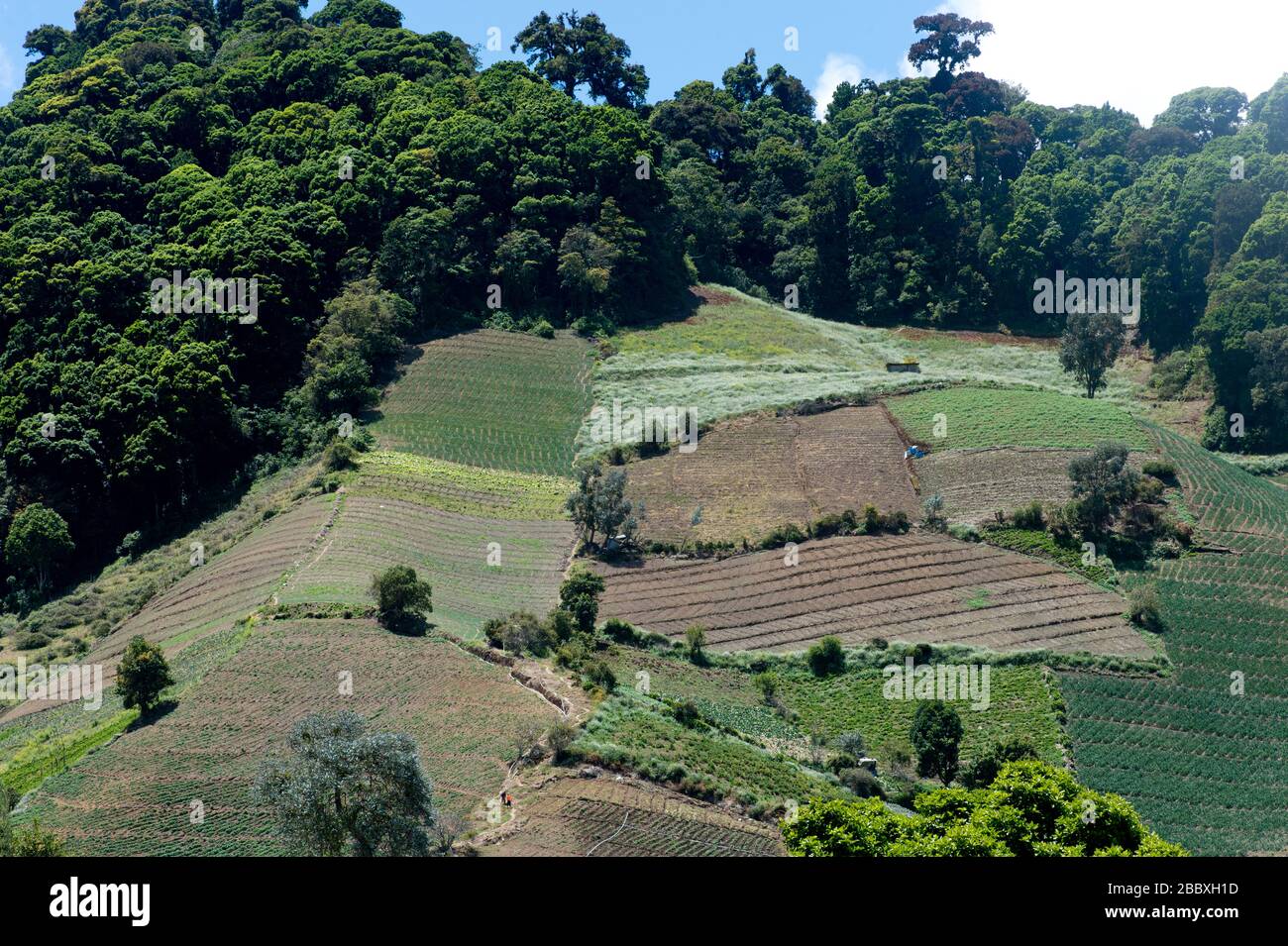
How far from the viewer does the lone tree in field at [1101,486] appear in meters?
62.7

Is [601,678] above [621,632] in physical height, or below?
below

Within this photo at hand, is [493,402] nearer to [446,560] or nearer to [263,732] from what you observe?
[446,560]

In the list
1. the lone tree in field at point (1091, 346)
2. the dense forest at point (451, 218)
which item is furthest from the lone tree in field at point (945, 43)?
the lone tree in field at point (1091, 346)

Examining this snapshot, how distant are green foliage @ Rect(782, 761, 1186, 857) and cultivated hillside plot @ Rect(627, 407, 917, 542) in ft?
101

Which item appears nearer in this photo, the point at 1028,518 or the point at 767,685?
the point at 767,685

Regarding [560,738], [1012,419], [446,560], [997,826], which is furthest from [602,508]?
[997,826]

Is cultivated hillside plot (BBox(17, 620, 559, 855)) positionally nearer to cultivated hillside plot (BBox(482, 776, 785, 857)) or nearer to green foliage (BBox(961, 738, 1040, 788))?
cultivated hillside plot (BBox(482, 776, 785, 857))

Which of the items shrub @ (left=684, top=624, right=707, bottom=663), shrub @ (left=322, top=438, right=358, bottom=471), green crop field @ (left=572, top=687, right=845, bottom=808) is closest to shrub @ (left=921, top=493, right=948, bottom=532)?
shrub @ (left=684, top=624, right=707, bottom=663)

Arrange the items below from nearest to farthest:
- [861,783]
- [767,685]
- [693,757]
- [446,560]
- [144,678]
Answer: [693,757] → [861,783] → [144,678] → [767,685] → [446,560]

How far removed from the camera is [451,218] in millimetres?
88188

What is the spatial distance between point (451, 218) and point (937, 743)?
169ft

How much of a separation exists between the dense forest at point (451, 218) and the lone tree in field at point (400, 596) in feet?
69.9

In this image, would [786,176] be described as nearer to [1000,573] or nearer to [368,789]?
[1000,573]

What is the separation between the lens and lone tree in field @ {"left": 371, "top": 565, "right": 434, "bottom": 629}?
5347cm
